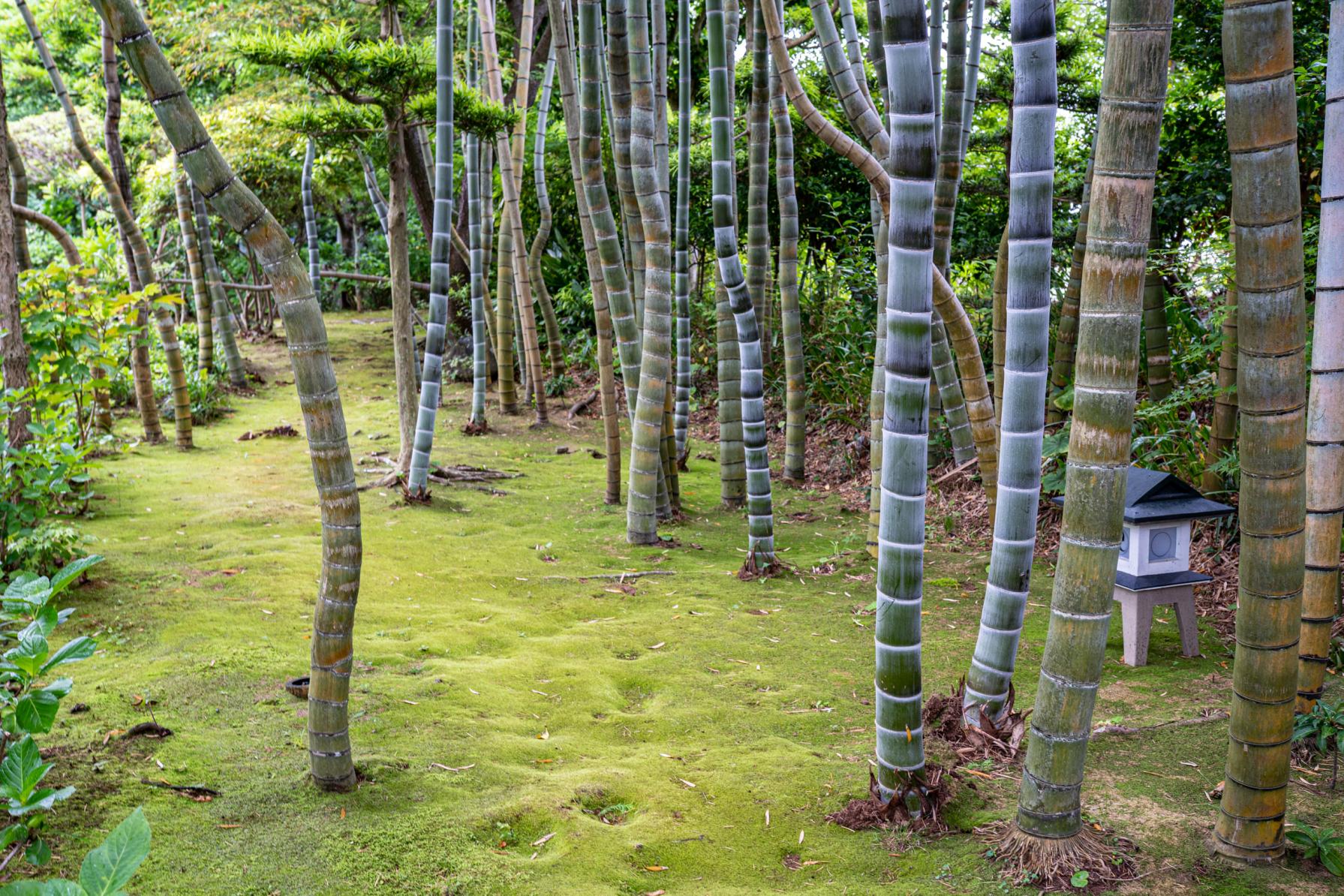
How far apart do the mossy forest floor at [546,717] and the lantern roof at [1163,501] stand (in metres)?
0.48

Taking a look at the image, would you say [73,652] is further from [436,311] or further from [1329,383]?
[436,311]

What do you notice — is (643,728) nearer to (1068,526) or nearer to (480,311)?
(1068,526)

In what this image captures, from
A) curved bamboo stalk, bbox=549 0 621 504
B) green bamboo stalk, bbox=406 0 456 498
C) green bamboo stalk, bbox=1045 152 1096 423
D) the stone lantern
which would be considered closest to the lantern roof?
the stone lantern

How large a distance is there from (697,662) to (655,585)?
2.96 feet

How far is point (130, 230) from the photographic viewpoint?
5.92 meters

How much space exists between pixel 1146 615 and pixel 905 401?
1657 millimetres

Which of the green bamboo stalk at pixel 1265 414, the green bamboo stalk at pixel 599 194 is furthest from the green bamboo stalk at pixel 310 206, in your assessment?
the green bamboo stalk at pixel 1265 414

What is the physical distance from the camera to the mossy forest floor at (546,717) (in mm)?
1859

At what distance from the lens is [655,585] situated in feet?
13.2

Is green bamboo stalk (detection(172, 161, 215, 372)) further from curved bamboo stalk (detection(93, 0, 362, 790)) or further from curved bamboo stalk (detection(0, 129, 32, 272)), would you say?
curved bamboo stalk (detection(93, 0, 362, 790))

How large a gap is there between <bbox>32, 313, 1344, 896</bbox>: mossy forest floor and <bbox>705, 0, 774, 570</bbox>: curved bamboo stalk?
24cm

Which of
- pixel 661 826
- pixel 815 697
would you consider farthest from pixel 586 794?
pixel 815 697

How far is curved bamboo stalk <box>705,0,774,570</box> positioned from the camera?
13.0 feet

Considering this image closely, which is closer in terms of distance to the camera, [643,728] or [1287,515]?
[1287,515]
